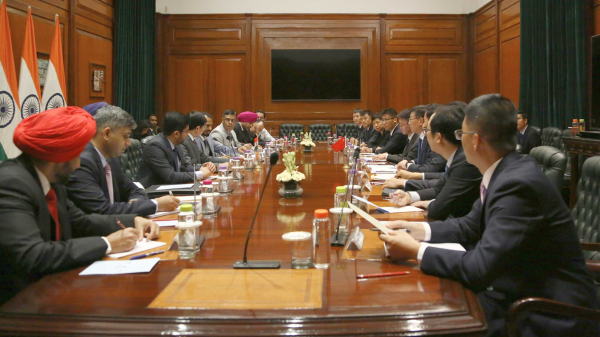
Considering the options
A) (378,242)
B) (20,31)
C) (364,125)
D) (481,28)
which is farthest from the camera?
(481,28)

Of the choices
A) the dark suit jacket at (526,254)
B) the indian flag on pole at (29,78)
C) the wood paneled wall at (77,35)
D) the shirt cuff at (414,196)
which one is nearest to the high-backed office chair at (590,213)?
the dark suit jacket at (526,254)

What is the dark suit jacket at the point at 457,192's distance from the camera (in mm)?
2471

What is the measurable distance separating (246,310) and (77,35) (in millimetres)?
7206

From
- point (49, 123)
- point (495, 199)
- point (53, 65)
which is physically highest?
point (53, 65)

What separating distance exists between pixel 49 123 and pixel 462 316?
138cm

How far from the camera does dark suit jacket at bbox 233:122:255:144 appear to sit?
8.35m

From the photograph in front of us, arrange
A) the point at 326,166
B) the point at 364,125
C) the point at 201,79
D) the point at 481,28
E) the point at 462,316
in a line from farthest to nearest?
the point at 201,79 < the point at 481,28 < the point at 364,125 < the point at 326,166 < the point at 462,316

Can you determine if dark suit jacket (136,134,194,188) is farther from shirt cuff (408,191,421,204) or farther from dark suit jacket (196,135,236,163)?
shirt cuff (408,191,421,204)

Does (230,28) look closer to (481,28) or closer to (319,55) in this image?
(319,55)

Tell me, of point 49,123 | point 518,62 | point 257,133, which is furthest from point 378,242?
point 518,62

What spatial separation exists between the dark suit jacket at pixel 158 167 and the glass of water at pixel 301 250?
8.33 ft

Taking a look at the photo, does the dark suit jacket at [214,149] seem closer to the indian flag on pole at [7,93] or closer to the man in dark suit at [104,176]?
the indian flag on pole at [7,93]

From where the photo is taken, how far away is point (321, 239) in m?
1.98

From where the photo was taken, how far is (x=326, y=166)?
4.85 m
